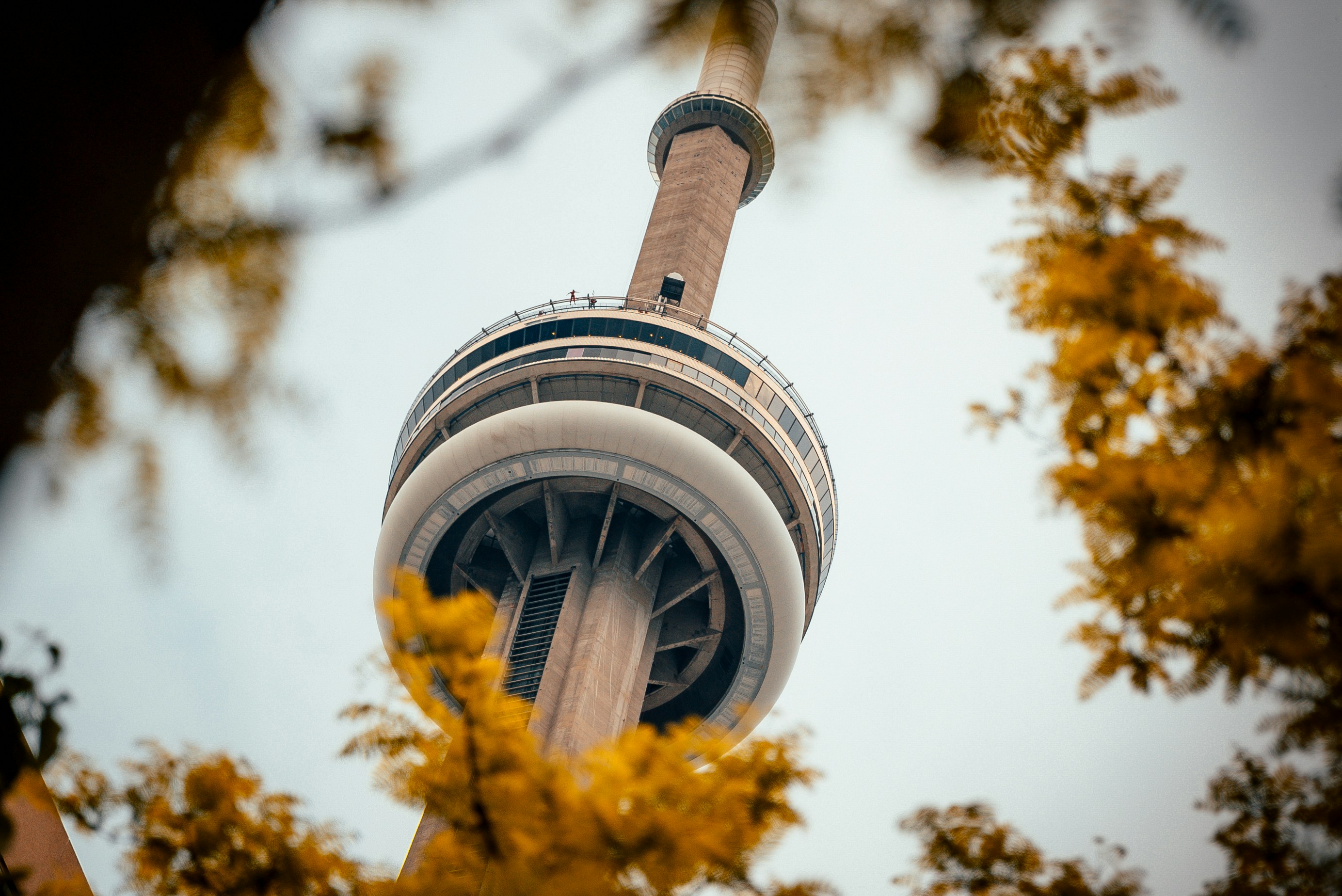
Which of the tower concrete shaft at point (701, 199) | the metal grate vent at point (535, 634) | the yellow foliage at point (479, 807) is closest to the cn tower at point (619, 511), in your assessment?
the metal grate vent at point (535, 634)

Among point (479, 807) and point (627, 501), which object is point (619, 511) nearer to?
point (627, 501)

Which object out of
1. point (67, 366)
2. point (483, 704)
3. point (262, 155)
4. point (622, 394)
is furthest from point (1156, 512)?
point (622, 394)

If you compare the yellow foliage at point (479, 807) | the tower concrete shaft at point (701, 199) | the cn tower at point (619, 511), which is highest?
the tower concrete shaft at point (701, 199)

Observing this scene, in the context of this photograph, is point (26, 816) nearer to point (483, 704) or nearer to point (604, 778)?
point (483, 704)

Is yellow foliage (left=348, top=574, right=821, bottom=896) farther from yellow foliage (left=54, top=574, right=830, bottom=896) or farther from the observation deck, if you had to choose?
the observation deck

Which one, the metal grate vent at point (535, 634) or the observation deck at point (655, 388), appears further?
the observation deck at point (655, 388)

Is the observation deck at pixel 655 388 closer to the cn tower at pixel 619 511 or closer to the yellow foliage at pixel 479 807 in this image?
the cn tower at pixel 619 511

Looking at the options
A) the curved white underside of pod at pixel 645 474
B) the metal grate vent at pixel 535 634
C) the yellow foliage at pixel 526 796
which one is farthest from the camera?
the curved white underside of pod at pixel 645 474

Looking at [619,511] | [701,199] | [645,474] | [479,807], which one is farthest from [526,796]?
[701,199]

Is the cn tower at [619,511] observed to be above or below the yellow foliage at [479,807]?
above
